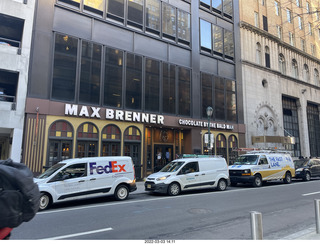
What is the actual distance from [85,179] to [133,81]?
9.97 metres

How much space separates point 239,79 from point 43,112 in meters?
19.3

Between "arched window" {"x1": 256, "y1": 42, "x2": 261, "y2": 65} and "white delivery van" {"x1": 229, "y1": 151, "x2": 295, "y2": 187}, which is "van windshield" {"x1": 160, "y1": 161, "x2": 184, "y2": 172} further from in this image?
"arched window" {"x1": 256, "y1": 42, "x2": 261, "y2": 65}

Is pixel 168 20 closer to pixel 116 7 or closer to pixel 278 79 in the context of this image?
pixel 116 7

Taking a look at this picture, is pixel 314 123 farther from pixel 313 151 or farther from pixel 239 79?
pixel 239 79

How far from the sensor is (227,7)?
25.5m

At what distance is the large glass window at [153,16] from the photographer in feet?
63.6

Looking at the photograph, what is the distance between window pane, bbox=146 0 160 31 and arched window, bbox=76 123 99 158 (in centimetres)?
979

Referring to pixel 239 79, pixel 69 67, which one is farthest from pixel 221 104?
pixel 69 67

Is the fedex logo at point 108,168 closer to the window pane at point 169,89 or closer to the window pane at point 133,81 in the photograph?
the window pane at point 133,81

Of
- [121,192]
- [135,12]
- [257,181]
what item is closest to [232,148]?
[257,181]

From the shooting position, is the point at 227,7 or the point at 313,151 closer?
the point at 227,7

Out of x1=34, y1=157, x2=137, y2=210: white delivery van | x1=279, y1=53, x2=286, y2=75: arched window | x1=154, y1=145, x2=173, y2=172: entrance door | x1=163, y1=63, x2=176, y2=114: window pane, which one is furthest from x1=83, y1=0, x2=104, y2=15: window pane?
x1=279, y1=53, x2=286, y2=75: arched window

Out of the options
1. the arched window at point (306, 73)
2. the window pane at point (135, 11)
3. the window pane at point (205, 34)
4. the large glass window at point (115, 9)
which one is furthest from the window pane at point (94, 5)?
the arched window at point (306, 73)

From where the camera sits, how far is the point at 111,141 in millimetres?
16484
